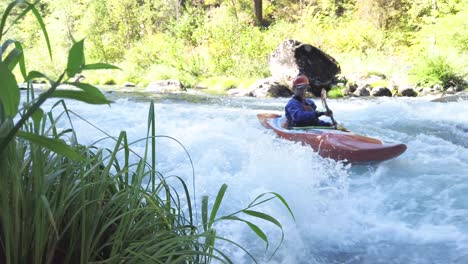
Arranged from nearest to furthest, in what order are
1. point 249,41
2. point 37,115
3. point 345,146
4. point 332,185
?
point 37,115
point 332,185
point 345,146
point 249,41

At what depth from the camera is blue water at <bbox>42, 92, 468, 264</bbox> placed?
2980 mm

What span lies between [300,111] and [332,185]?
51.2 inches

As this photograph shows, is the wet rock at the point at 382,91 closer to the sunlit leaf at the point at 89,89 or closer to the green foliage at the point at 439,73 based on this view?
the green foliage at the point at 439,73

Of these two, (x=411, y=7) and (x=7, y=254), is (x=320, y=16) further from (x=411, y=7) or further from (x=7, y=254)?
(x=7, y=254)

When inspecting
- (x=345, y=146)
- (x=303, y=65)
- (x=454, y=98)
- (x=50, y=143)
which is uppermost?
(x=303, y=65)

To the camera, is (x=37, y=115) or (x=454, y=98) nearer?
(x=37, y=115)

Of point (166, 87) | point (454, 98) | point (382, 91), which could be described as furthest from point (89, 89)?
point (166, 87)

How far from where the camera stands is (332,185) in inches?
171

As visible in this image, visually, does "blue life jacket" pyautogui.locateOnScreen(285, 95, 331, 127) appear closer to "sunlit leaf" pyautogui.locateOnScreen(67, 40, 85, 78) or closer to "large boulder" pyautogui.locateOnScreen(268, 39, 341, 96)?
"sunlit leaf" pyautogui.locateOnScreen(67, 40, 85, 78)

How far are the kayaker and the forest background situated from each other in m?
7.79

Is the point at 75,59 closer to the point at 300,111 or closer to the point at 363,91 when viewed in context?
the point at 300,111

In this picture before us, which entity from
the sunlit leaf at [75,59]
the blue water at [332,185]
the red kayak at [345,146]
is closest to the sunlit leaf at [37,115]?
the sunlit leaf at [75,59]

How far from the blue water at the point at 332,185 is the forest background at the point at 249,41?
273 inches

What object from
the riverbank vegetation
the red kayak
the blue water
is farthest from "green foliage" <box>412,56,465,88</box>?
the riverbank vegetation
